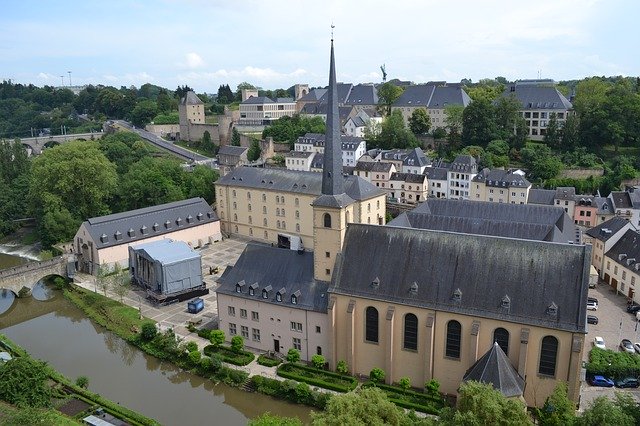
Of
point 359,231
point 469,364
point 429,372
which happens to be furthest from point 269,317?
point 469,364

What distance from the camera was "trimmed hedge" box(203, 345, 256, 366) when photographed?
39.1m

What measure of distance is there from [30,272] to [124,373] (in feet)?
76.3

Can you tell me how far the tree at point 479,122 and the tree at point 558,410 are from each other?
70980 mm

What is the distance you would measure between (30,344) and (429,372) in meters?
35.2

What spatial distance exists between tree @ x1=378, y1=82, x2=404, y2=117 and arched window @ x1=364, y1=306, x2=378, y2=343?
92.8 m

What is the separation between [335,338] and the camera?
37.5m

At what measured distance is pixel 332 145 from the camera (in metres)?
35.7

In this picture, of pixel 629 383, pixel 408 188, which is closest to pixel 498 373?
pixel 629 383

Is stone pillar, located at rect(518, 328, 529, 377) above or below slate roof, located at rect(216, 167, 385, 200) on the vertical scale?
below

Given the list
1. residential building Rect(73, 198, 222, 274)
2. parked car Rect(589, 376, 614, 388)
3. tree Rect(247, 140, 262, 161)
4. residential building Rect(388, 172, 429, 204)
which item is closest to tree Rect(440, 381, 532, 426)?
parked car Rect(589, 376, 614, 388)

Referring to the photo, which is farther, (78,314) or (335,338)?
(78,314)

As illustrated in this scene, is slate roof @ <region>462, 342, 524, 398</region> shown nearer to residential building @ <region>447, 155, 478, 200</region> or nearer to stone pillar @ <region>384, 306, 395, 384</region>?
stone pillar @ <region>384, 306, 395, 384</region>

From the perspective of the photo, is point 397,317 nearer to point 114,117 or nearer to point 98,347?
point 98,347

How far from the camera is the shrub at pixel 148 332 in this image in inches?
1706
